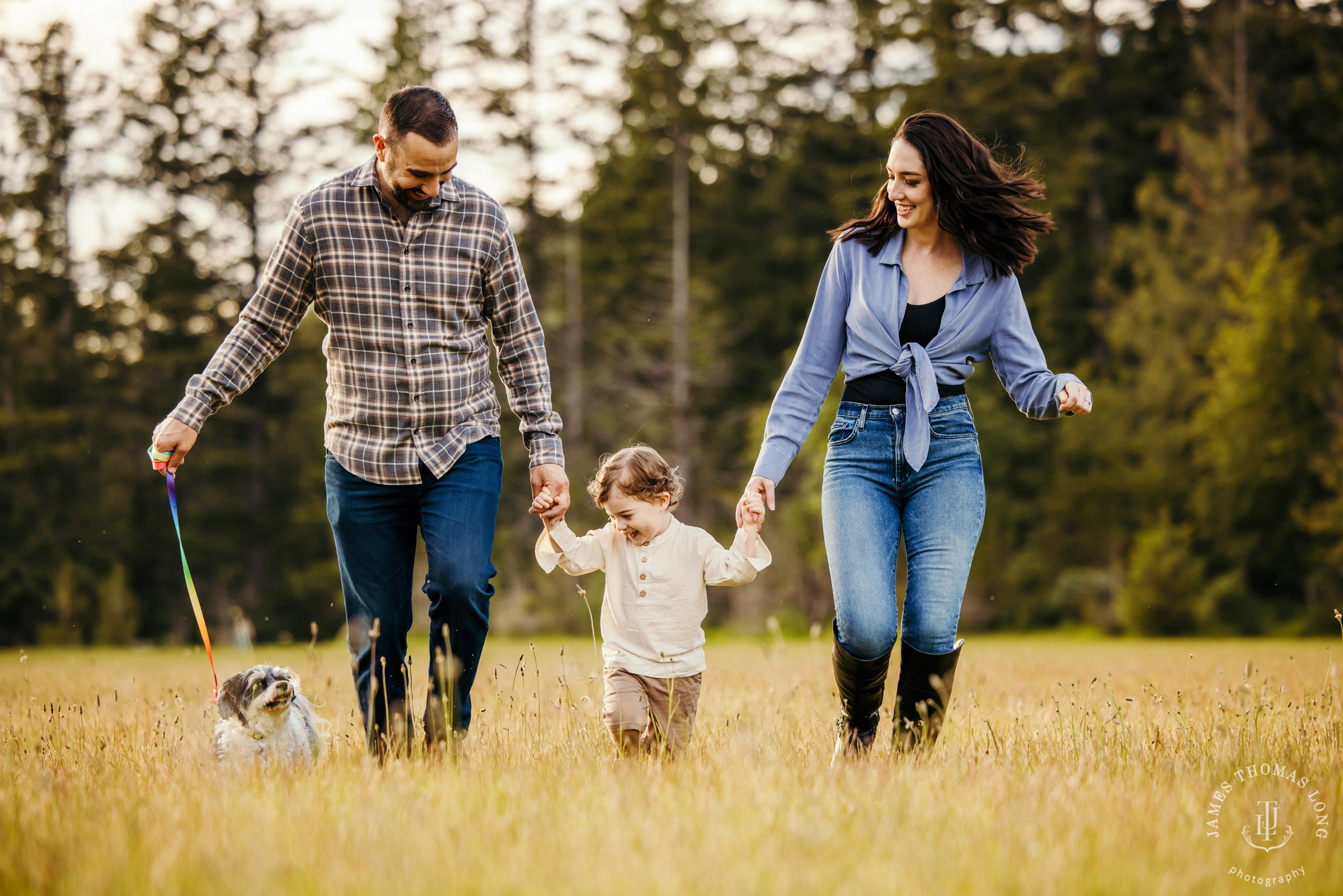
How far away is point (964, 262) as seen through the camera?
444 cm

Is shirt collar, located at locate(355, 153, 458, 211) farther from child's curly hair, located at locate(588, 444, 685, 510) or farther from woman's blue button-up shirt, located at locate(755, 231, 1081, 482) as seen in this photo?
woman's blue button-up shirt, located at locate(755, 231, 1081, 482)

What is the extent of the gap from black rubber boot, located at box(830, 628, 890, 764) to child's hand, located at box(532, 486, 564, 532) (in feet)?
4.03

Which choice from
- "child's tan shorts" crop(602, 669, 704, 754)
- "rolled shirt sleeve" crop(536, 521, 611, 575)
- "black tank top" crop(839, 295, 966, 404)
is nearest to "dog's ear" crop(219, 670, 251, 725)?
"rolled shirt sleeve" crop(536, 521, 611, 575)

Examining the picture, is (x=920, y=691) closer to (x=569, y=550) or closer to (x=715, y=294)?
(x=569, y=550)

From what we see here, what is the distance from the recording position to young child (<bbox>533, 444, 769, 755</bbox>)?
4.35 m

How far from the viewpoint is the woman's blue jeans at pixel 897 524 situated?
13.8 ft

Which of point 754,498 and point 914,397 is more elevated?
point 914,397

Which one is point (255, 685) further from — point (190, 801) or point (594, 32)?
point (594, 32)

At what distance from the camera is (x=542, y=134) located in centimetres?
2691

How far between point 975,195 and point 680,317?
22.4m

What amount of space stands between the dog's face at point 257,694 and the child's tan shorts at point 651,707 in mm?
1248

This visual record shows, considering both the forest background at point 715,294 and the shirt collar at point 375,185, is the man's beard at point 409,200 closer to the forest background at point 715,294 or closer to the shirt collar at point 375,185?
the shirt collar at point 375,185

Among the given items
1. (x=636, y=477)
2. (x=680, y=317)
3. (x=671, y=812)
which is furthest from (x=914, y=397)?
(x=680, y=317)

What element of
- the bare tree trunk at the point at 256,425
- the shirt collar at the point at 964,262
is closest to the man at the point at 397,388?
the shirt collar at the point at 964,262
